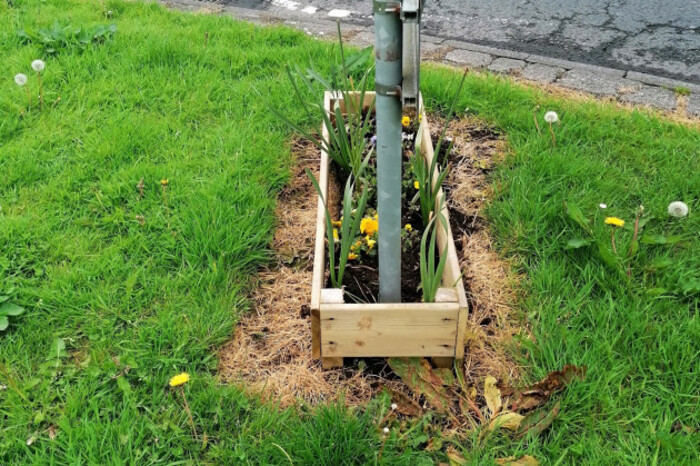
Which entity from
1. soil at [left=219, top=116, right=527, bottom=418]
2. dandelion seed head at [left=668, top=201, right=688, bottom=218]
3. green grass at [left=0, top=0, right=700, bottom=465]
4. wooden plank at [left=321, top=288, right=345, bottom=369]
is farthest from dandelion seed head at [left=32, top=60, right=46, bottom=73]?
dandelion seed head at [left=668, top=201, right=688, bottom=218]

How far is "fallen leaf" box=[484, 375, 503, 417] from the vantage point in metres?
1.89

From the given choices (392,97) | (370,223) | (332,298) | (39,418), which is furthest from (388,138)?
(39,418)

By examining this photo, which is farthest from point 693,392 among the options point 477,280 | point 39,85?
point 39,85

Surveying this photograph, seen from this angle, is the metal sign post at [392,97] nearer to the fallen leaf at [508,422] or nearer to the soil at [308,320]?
the soil at [308,320]

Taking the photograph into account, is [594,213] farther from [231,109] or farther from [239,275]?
[231,109]

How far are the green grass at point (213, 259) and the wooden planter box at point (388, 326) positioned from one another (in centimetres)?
23

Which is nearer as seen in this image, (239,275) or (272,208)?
(239,275)

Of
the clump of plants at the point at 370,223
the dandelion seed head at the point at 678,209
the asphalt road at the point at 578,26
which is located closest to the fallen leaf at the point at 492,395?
the clump of plants at the point at 370,223

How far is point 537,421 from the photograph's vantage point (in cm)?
183

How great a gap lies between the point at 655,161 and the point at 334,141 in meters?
1.55

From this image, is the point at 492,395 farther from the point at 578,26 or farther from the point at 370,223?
the point at 578,26

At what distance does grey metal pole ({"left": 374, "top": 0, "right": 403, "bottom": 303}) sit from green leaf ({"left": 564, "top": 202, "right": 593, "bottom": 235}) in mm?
875

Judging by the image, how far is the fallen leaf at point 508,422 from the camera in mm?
1818

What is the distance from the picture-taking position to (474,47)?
13.9ft
